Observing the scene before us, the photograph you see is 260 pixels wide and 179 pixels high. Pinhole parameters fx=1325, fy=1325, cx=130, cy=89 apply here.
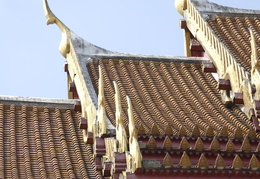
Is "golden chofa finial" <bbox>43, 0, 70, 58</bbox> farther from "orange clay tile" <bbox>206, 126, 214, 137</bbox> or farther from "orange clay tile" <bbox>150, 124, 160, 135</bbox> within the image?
"orange clay tile" <bbox>206, 126, 214, 137</bbox>

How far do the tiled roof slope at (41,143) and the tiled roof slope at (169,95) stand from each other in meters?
1.06

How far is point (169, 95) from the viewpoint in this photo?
2841 cm

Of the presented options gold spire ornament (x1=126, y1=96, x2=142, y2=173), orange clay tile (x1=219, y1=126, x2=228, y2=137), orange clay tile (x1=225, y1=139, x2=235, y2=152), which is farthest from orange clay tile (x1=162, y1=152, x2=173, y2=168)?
orange clay tile (x1=219, y1=126, x2=228, y2=137)

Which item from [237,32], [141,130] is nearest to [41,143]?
[141,130]

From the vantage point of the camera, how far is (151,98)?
2814 centimetres

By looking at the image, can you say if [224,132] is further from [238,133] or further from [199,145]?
[199,145]

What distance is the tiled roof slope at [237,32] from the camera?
29055mm

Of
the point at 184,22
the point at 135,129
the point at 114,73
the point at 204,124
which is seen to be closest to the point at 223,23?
the point at 184,22

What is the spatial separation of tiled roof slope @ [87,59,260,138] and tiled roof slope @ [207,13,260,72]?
87 centimetres

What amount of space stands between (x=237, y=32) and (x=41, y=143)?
5.93 m

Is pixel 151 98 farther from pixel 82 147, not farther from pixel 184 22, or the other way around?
pixel 184 22

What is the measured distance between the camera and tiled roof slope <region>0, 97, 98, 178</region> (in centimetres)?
2561

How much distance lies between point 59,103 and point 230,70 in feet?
13.5

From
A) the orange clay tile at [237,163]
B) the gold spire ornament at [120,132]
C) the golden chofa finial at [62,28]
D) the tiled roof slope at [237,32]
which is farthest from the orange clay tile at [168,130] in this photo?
the golden chofa finial at [62,28]
